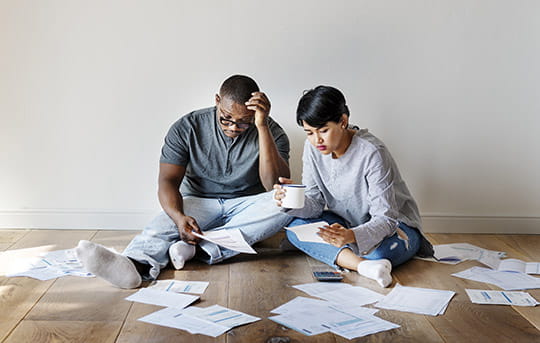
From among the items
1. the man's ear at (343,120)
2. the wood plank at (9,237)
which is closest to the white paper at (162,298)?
the man's ear at (343,120)

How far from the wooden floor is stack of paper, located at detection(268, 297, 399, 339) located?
4 cm

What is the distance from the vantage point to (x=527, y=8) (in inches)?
134

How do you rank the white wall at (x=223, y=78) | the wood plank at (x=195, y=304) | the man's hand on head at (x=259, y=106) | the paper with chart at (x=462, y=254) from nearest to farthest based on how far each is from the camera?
the wood plank at (x=195, y=304) → the man's hand on head at (x=259, y=106) → the paper with chart at (x=462, y=254) → the white wall at (x=223, y=78)

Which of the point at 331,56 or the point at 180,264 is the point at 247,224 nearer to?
the point at 180,264

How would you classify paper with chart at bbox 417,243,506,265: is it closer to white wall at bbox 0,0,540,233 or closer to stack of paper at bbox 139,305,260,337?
white wall at bbox 0,0,540,233

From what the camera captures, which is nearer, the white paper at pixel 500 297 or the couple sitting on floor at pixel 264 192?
the white paper at pixel 500 297

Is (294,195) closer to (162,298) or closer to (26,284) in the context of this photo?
(162,298)

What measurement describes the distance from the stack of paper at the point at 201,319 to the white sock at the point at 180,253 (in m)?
0.54

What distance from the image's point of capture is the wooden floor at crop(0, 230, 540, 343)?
191 cm

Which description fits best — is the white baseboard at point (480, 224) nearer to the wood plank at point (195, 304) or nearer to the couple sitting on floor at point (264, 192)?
the couple sitting on floor at point (264, 192)

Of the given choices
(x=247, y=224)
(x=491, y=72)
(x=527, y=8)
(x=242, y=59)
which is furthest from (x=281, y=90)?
(x=527, y=8)

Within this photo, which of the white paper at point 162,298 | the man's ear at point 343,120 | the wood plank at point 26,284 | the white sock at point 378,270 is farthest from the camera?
the man's ear at point 343,120

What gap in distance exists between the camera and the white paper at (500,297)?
90.2 inches

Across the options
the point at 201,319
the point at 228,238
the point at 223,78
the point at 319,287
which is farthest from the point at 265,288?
the point at 223,78
